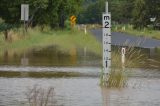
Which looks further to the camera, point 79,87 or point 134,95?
point 79,87

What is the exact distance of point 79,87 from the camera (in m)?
17.5

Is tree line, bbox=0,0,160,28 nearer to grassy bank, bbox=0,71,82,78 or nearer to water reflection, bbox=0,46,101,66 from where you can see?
water reflection, bbox=0,46,101,66

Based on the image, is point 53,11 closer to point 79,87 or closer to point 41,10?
point 41,10

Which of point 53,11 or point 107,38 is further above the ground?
point 107,38

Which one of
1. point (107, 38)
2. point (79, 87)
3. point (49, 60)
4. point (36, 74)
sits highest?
point (107, 38)

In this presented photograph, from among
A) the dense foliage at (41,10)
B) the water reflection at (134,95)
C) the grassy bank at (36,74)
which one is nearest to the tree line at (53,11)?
the dense foliage at (41,10)

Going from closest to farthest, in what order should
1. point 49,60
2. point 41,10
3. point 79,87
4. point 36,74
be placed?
point 79,87, point 36,74, point 49,60, point 41,10

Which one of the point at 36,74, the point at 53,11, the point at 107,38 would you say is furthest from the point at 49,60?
the point at 53,11

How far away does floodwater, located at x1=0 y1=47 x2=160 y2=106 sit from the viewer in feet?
47.6

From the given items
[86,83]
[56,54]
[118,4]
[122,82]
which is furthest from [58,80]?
[118,4]

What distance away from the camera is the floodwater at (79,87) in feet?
47.6

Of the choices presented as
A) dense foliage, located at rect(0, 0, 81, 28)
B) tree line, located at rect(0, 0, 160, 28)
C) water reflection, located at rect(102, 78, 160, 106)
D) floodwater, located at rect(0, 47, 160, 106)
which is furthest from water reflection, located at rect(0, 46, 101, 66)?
dense foliage, located at rect(0, 0, 81, 28)

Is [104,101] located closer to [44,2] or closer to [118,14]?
[44,2]

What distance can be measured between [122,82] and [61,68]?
685 centimetres
